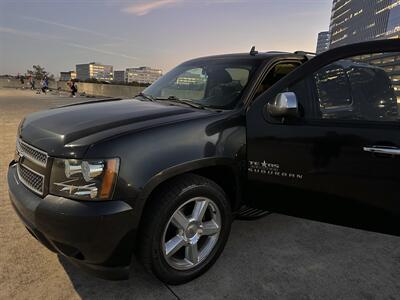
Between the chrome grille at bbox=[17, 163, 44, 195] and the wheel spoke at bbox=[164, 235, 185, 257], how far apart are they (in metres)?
0.97

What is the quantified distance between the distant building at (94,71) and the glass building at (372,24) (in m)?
104

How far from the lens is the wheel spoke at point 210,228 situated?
258 cm

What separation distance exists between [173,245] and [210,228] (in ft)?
1.18

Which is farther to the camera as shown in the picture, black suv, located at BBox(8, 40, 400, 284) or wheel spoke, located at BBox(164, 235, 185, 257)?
wheel spoke, located at BBox(164, 235, 185, 257)

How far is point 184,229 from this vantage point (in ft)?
8.01

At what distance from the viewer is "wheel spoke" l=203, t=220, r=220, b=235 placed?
2.58m

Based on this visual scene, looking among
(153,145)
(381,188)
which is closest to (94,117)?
(153,145)

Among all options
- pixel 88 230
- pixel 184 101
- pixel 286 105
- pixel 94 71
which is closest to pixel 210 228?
pixel 88 230

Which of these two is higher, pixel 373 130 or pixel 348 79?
pixel 348 79

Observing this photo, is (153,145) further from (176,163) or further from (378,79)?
(378,79)

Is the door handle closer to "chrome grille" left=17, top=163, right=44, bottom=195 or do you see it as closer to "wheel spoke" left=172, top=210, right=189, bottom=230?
"wheel spoke" left=172, top=210, right=189, bottom=230

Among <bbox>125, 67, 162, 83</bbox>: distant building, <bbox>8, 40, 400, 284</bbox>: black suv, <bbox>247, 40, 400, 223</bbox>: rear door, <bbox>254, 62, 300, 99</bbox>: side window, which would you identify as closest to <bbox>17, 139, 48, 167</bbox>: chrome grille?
<bbox>8, 40, 400, 284</bbox>: black suv

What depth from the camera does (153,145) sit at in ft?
7.05

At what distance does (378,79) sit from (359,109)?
0.35 meters
